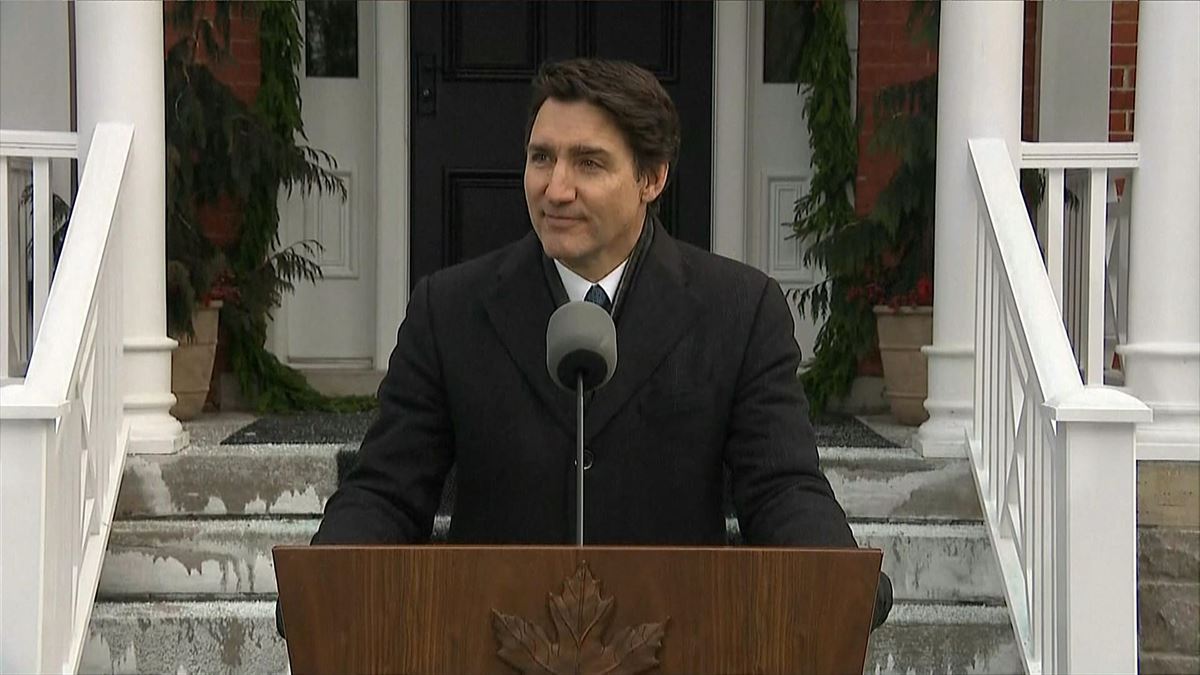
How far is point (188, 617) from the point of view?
322 cm

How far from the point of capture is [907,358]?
4.57 metres

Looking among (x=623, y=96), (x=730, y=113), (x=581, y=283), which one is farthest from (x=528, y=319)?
(x=730, y=113)

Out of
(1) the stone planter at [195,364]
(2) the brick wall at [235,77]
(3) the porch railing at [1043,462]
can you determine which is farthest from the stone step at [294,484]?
(2) the brick wall at [235,77]

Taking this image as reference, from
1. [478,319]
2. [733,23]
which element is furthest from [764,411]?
[733,23]

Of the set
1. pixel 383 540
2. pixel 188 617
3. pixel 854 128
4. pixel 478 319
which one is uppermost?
pixel 854 128

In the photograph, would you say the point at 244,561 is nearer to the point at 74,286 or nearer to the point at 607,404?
the point at 74,286

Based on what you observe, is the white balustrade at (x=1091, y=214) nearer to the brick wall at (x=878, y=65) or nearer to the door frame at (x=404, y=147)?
the brick wall at (x=878, y=65)

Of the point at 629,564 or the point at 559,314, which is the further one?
the point at 559,314

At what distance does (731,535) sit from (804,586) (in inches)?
83.5

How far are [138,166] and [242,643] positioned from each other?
1.36 m

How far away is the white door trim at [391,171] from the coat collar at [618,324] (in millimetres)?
3225

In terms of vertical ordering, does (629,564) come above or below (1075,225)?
below

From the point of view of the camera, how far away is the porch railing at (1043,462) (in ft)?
9.07

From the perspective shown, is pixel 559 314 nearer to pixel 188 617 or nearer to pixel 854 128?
pixel 188 617
